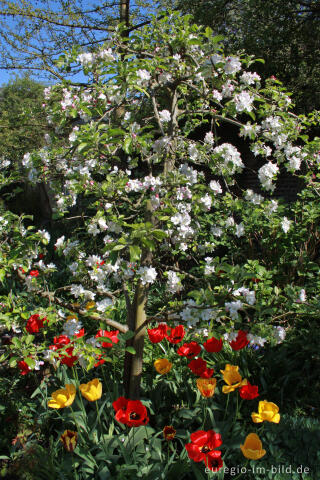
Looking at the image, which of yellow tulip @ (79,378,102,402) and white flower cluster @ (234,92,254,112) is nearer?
yellow tulip @ (79,378,102,402)

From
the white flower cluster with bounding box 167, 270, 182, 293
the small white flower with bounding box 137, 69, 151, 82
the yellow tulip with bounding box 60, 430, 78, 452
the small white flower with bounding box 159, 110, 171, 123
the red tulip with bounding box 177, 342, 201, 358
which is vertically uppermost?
the small white flower with bounding box 137, 69, 151, 82

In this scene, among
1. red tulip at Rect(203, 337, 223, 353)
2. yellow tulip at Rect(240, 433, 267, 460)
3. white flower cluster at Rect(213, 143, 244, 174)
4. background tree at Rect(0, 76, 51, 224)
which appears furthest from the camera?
background tree at Rect(0, 76, 51, 224)

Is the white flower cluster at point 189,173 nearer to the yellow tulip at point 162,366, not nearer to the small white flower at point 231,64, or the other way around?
the small white flower at point 231,64

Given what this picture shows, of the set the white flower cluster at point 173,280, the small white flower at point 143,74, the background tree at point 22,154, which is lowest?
the white flower cluster at point 173,280

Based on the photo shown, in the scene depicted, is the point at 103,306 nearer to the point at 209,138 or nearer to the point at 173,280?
the point at 173,280

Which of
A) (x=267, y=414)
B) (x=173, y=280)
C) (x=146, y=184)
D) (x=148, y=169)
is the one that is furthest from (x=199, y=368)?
(x=148, y=169)

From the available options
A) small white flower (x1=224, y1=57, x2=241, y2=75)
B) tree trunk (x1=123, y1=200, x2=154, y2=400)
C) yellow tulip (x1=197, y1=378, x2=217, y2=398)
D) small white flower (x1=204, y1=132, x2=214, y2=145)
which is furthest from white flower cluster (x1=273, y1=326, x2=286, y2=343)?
small white flower (x1=224, y1=57, x2=241, y2=75)

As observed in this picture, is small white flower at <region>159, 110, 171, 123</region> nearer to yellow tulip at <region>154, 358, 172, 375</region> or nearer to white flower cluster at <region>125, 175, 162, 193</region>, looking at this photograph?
white flower cluster at <region>125, 175, 162, 193</region>

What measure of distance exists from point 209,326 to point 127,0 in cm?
559

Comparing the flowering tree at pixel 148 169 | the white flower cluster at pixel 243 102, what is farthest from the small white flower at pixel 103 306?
the white flower cluster at pixel 243 102

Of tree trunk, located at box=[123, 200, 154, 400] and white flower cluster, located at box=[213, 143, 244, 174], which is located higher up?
white flower cluster, located at box=[213, 143, 244, 174]

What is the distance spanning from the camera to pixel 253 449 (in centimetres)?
121

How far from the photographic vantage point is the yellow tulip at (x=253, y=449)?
46.9 inches

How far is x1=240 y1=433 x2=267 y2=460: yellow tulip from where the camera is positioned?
1.19 metres
